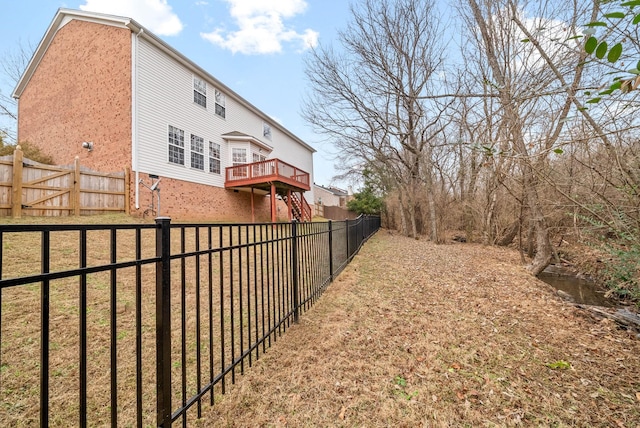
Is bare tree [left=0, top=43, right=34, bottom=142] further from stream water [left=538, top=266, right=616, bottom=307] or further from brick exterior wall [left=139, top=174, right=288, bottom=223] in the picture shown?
stream water [left=538, top=266, right=616, bottom=307]

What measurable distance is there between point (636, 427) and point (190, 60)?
1533 centimetres

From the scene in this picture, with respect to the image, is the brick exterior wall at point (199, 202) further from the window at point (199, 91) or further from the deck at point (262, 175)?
the window at point (199, 91)

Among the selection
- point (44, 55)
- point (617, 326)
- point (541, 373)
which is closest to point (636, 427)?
point (541, 373)

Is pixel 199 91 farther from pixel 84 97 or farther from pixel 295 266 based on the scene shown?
pixel 295 266

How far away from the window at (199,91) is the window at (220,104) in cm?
78

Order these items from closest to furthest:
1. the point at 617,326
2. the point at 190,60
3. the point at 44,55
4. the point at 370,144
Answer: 1. the point at 617,326
2. the point at 190,60
3. the point at 44,55
4. the point at 370,144

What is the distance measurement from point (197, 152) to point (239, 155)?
2.54m

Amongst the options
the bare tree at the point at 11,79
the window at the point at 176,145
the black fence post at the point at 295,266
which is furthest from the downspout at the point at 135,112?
the bare tree at the point at 11,79

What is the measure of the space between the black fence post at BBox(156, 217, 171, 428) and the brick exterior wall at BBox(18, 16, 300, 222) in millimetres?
9816

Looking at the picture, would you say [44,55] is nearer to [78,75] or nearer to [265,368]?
[78,75]

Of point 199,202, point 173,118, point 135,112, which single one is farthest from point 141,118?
point 199,202

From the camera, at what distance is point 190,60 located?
475 inches

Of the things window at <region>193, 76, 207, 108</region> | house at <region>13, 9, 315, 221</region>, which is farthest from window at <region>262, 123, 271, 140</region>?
window at <region>193, 76, 207, 108</region>

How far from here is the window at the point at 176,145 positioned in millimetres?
11398
